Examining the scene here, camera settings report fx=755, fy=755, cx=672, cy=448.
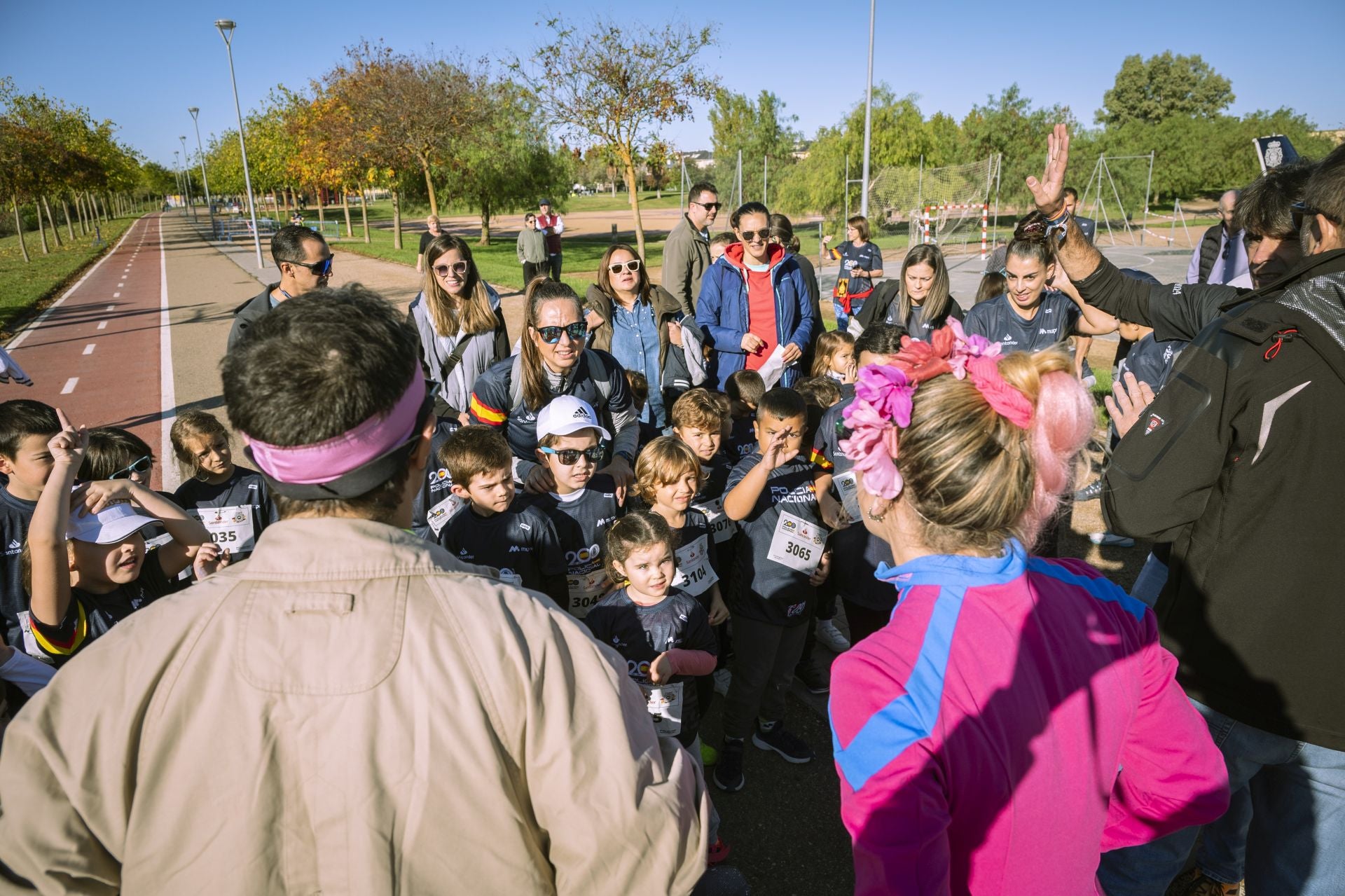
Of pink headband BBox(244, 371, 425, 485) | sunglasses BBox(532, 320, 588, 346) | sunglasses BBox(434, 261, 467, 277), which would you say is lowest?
sunglasses BBox(532, 320, 588, 346)

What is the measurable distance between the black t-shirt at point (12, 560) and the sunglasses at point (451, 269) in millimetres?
2440

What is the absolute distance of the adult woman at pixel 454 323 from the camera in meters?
4.75

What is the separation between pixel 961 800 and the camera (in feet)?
4.29

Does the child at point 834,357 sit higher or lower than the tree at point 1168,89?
lower

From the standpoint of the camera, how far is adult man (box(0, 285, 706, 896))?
110cm

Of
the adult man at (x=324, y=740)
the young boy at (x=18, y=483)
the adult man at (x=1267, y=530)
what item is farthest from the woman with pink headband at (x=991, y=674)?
the young boy at (x=18, y=483)

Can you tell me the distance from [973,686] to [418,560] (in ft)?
3.15

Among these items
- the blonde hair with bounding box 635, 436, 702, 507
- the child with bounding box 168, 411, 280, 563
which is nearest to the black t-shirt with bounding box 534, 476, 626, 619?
the blonde hair with bounding box 635, 436, 702, 507

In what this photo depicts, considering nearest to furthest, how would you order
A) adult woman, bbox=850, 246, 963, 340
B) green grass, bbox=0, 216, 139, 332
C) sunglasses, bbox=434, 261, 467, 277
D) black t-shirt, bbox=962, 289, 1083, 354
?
sunglasses, bbox=434, 261, 467, 277 < black t-shirt, bbox=962, 289, 1083, 354 < adult woman, bbox=850, 246, 963, 340 < green grass, bbox=0, 216, 139, 332

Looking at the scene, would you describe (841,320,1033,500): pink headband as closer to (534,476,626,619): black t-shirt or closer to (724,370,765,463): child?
(534,476,626,619): black t-shirt

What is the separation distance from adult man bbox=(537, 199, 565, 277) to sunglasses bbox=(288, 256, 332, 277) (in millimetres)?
10923

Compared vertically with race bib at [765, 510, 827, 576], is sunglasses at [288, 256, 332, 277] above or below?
above

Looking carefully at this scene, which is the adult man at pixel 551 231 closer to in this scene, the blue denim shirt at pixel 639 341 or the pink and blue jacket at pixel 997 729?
the blue denim shirt at pixel 639 341

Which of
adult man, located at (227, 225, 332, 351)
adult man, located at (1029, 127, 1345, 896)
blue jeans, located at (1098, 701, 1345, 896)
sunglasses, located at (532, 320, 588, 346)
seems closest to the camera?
adult man, located at (1029, 127, 1345, 896)
